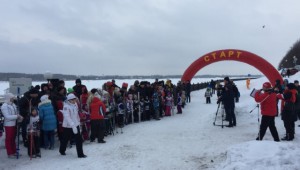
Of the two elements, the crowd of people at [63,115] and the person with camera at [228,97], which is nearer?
the crowd of people at [63,115]

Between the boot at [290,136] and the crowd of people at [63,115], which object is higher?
the crowd of people at [63,115]

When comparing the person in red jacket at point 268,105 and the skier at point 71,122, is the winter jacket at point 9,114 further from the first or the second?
the person in red jacket at point 268,105

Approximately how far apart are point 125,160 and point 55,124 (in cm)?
244

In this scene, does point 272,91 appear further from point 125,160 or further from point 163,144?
point 125,160

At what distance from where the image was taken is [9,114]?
25.2ft

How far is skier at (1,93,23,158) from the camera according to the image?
7.63 meters

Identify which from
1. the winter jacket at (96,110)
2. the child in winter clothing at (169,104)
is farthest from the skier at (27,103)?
the child in winter clothing at (169,104)

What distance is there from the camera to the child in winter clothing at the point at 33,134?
309 inches

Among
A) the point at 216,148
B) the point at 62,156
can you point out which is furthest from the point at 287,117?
the point at 62,156

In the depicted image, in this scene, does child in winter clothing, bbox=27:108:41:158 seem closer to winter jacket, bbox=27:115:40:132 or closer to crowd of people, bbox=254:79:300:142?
winter jacket, bbox=27:115:40:132

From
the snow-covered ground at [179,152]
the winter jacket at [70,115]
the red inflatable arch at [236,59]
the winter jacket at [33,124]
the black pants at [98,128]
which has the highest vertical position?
the red inflatable arch at [236,59]

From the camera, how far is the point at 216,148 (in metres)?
8.38

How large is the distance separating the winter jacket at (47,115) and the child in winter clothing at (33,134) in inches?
7.0

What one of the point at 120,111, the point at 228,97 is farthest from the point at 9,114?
the point at 228,97
